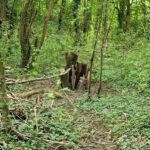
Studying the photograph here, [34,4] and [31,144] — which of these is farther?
[34,4]

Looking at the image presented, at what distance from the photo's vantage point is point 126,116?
30.8 feet

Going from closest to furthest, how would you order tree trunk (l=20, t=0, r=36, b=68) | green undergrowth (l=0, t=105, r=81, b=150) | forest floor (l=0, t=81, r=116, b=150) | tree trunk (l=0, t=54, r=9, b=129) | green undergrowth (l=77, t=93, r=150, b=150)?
tree trunk (l=0, t=54, r=9, b=129) < green undergrowth (l=0, t=105, r=81, b=150) < forest floor (l=0, t=81, r=116, b=150) < green undergrowth (l=77, t=93, r=150, b=150) < tree trunk (l=20, t=0, r=36, b=68)

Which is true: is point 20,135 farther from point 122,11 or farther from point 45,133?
point 122,11

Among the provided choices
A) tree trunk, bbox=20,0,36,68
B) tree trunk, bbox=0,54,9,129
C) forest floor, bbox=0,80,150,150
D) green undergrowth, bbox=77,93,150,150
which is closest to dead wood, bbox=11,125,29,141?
forest floor, bbox=0,80,150,150

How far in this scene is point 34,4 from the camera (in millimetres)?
17750

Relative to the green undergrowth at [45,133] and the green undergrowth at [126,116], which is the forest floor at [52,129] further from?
the green undergrowth at [126,116]

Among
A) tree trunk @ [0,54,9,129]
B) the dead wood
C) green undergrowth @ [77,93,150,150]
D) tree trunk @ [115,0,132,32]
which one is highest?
tree trunk @ [115,0,132,32]

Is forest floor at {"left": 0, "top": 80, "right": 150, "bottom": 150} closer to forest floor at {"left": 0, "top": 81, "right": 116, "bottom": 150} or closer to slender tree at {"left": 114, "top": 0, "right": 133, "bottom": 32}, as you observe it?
forest floor at {"left": 0, "top": 81, "right": 116, "bottom": 150}

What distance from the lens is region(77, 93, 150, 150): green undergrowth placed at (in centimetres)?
795

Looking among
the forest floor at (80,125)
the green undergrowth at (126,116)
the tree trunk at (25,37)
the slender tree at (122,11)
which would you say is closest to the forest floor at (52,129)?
the forest floor at (80,125)

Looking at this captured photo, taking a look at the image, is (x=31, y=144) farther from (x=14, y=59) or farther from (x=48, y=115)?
(x=14, y=59)

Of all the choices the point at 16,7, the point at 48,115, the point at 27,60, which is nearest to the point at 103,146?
the point at 48,115

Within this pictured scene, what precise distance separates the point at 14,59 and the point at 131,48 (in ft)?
18.2

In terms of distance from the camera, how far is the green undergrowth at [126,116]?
7.95m
